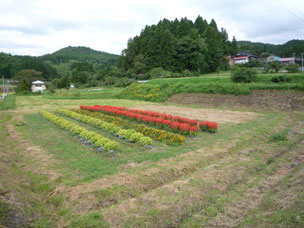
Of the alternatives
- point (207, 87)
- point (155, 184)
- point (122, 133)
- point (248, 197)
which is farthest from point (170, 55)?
point (248, 197)

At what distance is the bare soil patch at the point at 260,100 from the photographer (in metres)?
16.3

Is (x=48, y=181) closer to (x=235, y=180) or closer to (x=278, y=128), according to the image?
(x=235, y=180)

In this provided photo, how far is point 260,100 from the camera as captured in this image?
59.6 ft

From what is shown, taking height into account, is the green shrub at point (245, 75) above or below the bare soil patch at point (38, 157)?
above

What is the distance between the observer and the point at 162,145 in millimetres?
8359

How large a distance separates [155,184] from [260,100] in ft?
54.4

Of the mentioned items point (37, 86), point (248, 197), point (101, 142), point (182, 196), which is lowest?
point (248, 197)

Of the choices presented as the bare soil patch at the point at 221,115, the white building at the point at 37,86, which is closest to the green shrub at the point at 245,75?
the bare soil patch at the point at 221,115

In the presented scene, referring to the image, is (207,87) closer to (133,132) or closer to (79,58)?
(133,132)

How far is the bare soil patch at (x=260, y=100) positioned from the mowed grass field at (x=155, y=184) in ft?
29.8

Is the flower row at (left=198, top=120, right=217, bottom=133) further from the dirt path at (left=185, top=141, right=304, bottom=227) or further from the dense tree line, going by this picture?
the dense tree line

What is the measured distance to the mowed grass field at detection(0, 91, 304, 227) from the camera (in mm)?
3854

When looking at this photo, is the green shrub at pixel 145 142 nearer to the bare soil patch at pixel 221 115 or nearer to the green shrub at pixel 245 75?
the bare soil patch at pixel 221 115

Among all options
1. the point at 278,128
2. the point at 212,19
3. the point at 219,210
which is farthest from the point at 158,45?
the point at 219,210
